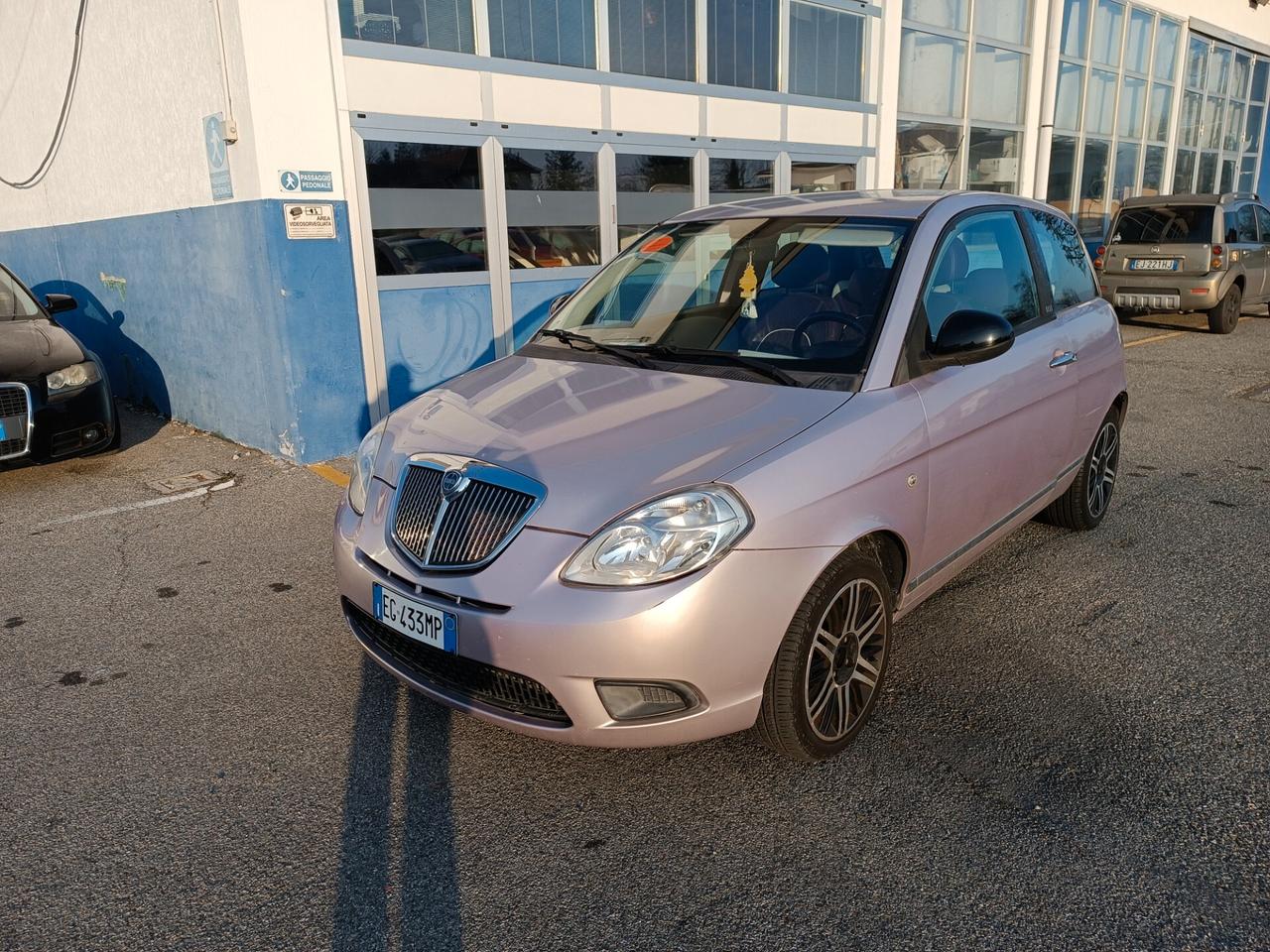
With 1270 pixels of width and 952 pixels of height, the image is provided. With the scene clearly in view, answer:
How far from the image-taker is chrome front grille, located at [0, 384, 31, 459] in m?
6.20

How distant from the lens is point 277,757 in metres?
3.16

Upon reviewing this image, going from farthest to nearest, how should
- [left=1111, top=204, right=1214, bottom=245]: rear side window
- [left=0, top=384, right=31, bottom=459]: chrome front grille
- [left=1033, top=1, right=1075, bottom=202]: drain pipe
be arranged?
[left=1033, top=1, right=1075, bottom=202]: drain pipe
[left=1111, top=204, right=1214, bottom=245]: rear side window
[left=0, top=384, right=31, bottom=459]: chrome front grille

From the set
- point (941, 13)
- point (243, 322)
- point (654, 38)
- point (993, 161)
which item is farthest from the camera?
point (993, 161)

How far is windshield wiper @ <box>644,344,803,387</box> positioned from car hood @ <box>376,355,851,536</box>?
2.6 inches

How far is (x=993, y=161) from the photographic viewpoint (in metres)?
14.3

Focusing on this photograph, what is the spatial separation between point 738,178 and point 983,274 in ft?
19.5

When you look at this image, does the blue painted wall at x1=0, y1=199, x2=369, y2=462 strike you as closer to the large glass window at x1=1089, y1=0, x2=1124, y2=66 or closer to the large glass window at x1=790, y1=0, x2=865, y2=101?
the large glass window at x1=790, y1=0, x2=865, y2=101

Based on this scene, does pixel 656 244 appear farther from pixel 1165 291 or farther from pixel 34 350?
pixel 1165 291

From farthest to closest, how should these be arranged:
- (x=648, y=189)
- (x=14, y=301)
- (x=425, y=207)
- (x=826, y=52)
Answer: (x=826, y=52)
(x=648, y=189)
(x=14, y=301)
(x=425, y=207)

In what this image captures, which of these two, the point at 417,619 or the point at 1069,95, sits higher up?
the point at 1069,95

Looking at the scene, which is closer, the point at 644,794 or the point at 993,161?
the point at 644,794

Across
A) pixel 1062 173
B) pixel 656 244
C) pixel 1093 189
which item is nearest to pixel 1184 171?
pixel 1093 189

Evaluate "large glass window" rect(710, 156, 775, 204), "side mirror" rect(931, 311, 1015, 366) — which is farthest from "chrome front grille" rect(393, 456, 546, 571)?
"large glass window" rect(710, 156, 775, 204)

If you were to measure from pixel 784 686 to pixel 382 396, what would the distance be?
5088mm
